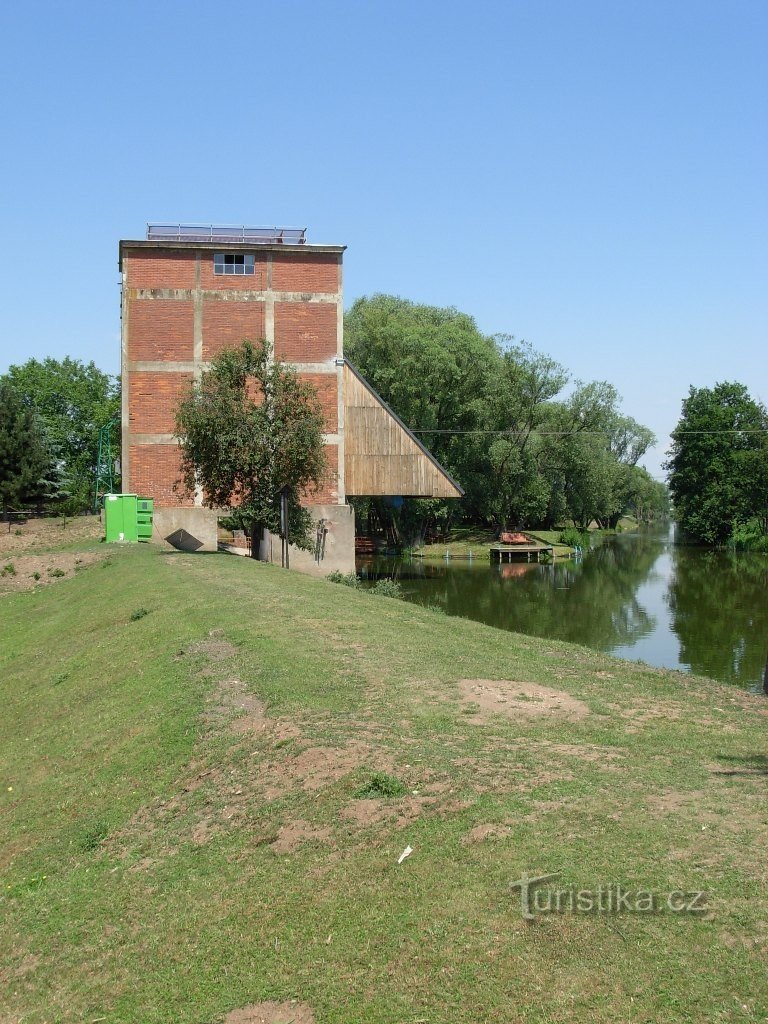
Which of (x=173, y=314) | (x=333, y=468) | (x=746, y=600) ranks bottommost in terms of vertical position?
(x=746, y=600)

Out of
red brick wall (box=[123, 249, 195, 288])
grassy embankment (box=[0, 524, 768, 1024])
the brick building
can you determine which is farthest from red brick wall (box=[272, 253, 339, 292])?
grassy embankment (box=[0, 524, 768, 1024])

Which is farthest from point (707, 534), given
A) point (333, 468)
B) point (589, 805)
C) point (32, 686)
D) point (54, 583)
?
point (589, 805)

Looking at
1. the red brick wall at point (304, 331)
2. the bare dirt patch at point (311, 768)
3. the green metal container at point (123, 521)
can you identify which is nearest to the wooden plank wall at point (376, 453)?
the red brick wall at point (304, 331)

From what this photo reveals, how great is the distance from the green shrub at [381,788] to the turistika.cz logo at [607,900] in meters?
1.86

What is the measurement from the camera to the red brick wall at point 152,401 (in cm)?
3606

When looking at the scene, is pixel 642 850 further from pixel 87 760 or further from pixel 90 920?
pixel 87 760

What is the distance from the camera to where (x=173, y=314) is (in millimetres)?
36344

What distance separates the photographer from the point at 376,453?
125 feet

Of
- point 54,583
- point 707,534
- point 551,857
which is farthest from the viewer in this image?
point 707,534

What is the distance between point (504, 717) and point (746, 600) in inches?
1295

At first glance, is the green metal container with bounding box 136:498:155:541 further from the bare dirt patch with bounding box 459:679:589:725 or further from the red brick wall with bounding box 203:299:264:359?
the bare dirt patch with bounding box 459:679:589:725

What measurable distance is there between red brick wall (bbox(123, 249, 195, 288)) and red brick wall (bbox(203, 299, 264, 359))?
129 cm

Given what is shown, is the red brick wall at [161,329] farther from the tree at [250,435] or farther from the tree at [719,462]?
the tree at [719,462]

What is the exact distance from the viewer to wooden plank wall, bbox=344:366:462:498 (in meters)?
37.7
